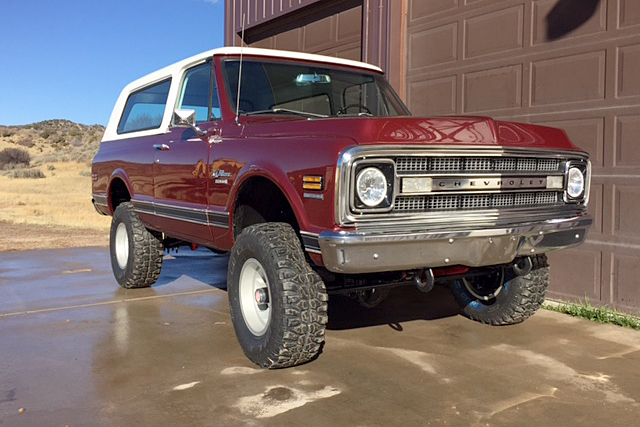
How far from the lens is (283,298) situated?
146 inches

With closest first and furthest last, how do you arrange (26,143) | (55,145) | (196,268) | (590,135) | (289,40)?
(590,135) < (196,268) < (289,40) < (55,145) < (26,143)

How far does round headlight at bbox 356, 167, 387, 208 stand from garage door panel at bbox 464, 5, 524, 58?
3.43 meters

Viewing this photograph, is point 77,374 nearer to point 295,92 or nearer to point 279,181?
point 279,181

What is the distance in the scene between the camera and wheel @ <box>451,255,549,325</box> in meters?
4.84

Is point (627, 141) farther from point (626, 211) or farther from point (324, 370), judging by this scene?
point (324, 370)

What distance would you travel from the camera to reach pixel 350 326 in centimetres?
507

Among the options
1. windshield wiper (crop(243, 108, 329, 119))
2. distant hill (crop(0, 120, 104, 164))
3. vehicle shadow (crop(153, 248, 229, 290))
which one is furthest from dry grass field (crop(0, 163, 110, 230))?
distant hill (crop(0, 120, 104, 164))

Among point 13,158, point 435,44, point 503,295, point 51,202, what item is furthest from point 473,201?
point 13,158

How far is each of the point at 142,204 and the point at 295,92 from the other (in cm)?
198

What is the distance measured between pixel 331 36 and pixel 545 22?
3.41m

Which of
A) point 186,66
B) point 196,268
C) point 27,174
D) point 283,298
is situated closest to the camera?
point 283,298

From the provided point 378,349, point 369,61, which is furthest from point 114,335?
point 369,61

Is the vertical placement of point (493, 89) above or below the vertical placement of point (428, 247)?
above

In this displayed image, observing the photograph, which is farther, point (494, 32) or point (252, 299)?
point (494, 32)
